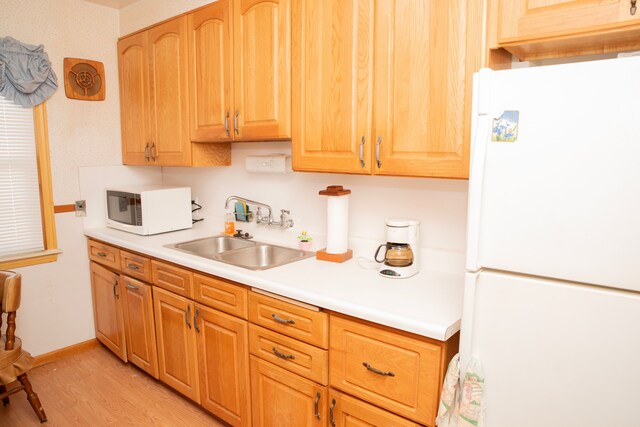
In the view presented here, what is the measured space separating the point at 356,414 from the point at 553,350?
0.79m

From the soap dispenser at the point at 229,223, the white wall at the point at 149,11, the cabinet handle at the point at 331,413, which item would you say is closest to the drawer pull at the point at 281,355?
the cabinet handle at the point at 331,413

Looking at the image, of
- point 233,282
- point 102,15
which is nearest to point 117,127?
point 102,15

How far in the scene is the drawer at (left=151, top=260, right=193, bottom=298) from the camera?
235cm

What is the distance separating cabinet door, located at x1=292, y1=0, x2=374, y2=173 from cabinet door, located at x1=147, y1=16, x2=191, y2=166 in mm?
1011

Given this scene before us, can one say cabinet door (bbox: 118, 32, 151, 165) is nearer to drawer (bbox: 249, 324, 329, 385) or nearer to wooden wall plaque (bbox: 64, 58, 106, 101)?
wooden wall plaque (bbox: 64, 58, 106, 101)

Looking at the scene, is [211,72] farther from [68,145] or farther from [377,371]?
[377,371]

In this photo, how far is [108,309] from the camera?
310 cm

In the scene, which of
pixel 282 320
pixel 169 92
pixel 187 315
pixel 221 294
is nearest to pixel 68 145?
pixel 169 92

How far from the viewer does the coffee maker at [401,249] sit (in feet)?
6.38

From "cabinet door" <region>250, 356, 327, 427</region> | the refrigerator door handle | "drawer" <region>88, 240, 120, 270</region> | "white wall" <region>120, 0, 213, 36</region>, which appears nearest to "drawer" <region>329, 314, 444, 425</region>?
"cabinet door" <region>250, 356, 327, 427</region>

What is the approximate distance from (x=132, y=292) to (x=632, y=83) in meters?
2.75

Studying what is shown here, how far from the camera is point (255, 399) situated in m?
2.06

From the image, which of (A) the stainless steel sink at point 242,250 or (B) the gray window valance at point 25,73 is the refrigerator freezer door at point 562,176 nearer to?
(A) the stainless steel sink at point 242,250

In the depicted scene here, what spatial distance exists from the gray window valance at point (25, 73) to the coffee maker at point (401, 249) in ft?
8.42
